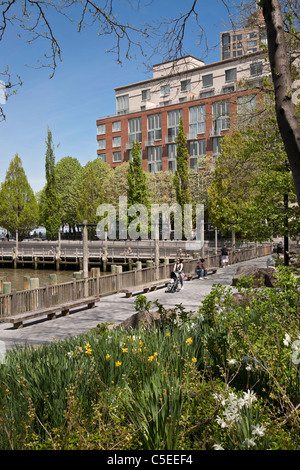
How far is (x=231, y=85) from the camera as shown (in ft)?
223

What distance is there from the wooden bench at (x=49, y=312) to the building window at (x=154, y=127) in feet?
200

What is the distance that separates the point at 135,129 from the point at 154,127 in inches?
167

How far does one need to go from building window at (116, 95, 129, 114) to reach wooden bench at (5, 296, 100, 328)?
72141mm

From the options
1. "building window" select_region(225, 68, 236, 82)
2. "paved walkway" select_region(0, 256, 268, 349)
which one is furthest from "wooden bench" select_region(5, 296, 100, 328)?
"building window" select_region(225, 68, 236, 82)

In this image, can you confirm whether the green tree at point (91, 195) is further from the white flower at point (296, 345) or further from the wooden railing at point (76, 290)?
the white flower at point (296, 345)

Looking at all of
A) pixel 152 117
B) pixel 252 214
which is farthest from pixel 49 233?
pixel 252 214

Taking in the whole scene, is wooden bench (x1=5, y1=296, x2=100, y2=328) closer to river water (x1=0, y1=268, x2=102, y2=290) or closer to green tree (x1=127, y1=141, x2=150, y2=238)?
river water (x1=0, y1=268, x2=102, y2=290)

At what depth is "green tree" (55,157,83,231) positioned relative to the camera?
75500 millimetres

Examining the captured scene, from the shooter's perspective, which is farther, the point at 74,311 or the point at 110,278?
the point at 110,278

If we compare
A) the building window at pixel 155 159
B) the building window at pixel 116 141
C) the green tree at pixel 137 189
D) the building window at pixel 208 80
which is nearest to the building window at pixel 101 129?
the building window at pixel 116 141

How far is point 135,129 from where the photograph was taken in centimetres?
7675

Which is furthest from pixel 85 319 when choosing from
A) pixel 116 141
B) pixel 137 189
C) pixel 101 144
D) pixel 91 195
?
pixel 101 144
